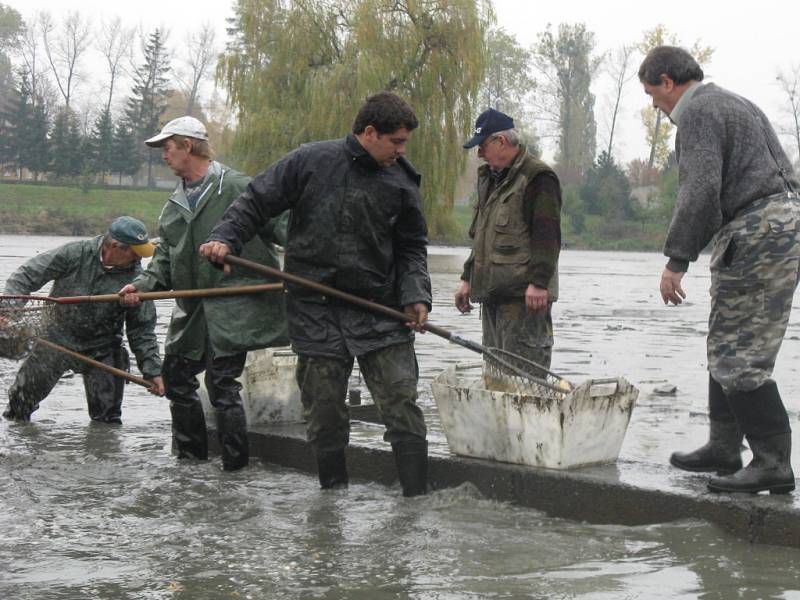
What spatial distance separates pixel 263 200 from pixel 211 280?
2.99 feet

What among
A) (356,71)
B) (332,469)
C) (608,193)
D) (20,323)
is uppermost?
(356,71)

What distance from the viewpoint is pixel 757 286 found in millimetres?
5258

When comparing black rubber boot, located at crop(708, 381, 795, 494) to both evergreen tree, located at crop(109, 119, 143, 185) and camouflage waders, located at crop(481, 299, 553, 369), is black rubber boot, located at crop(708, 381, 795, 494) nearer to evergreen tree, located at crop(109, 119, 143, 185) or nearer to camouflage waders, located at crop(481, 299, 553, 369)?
camouflage waders, located at crop(481, 299, 553, 369)

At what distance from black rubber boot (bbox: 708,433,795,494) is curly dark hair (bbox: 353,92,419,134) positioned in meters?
2.07

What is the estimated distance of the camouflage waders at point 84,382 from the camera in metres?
8.18

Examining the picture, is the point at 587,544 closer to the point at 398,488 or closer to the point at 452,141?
the point at 398,488

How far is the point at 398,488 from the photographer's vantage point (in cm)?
634

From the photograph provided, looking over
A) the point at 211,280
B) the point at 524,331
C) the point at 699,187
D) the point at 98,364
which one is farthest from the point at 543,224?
the point at 98,364

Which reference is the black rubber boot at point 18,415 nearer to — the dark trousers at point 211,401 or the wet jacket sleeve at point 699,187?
the dark trousers at point 211,401

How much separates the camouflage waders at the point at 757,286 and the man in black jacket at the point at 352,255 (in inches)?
55.2

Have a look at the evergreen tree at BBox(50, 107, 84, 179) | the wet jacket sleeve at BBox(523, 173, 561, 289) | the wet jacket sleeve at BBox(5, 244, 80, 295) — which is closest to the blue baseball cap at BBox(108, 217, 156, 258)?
the wet jacket sleeve at BBox(5, 244, 80, 295)

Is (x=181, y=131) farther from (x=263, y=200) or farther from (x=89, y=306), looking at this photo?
(x=89, y=306)

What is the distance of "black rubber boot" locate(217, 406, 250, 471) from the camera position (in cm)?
667

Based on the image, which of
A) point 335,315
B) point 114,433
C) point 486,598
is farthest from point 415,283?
point 114,433
